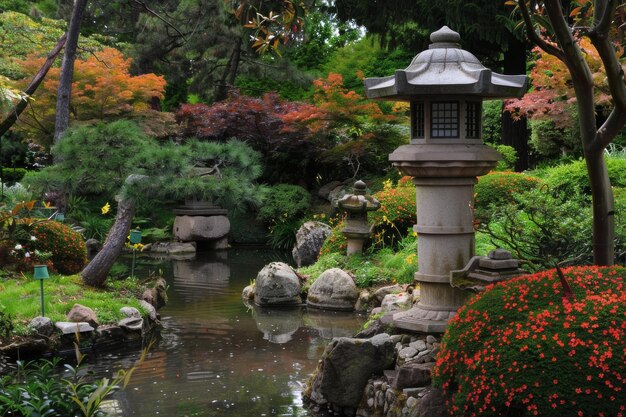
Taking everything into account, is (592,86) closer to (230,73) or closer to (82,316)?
(82,316)

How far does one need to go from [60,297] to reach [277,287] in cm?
326

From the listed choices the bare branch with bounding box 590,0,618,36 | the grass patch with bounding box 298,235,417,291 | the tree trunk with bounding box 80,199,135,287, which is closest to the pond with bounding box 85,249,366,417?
the grass patch with bounding box 298,235,417,291

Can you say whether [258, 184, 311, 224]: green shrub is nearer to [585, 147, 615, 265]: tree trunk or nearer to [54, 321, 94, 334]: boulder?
[54, 321, 94, 334]: boulder

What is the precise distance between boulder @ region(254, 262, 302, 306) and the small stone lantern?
1345 millimetres

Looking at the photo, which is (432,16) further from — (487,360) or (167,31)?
(487,360)

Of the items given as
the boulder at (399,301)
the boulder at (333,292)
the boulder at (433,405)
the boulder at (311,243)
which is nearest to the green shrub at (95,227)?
the boulder at (311,243)

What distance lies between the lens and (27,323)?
9.01 m

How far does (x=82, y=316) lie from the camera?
30.7ft

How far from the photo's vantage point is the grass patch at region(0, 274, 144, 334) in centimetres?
933

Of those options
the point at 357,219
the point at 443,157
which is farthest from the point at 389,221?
the point at 443,157

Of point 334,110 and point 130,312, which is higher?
point 334,110

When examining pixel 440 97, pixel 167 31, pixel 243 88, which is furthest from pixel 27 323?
pixel 243 88

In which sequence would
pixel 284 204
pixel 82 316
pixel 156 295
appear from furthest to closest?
1. pixel 284 204
2. pixel 156 295
3. pixel 82 316

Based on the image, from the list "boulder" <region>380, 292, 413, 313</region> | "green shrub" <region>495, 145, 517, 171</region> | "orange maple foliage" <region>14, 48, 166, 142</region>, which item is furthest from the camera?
"orange maple foliage" <region>14, 48, 166, 142</region>
